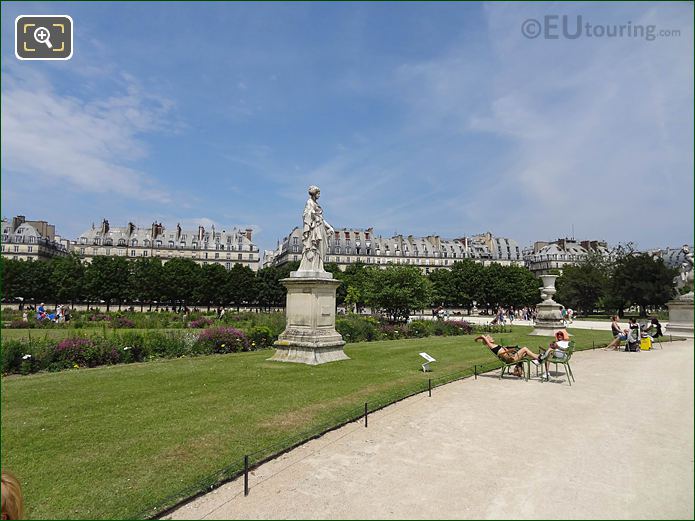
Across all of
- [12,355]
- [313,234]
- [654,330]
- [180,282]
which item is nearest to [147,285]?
[180,282]

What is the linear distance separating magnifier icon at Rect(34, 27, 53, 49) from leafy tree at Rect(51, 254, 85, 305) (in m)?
71.4

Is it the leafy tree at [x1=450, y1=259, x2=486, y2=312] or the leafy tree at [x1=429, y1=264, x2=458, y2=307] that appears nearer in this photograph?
the leafy tree at [x1=450, y1=259, x2=486, y2=312]

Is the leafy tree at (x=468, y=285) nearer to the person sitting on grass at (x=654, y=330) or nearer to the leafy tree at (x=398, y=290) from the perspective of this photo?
the leafy tree at (x=398, y=290)

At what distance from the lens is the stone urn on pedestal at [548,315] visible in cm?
2398

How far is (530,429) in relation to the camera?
25.3 ft

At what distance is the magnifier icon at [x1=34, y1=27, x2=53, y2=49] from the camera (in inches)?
153

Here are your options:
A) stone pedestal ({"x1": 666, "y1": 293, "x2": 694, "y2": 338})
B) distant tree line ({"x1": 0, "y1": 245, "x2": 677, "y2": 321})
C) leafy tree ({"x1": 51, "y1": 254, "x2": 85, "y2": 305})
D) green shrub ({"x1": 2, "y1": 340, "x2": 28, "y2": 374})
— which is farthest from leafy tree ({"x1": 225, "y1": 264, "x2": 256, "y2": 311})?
stone pedestal ({"x1": 666, "y1": 293, "x2": 694, "y2": 338})

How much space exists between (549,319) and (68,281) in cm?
6492

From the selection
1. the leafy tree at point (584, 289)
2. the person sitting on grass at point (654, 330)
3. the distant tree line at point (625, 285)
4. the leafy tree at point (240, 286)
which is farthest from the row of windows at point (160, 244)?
the person sitting on grass at point (654, 330)

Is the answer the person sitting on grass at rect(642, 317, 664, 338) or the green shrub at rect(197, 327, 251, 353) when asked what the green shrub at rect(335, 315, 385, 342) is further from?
the person sitting on grass at rect(642, 317, 664, 338)

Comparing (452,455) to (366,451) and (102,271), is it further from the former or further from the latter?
(102,271)

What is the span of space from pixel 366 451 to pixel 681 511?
3.72m

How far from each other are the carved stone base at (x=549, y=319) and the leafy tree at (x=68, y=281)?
62.7m

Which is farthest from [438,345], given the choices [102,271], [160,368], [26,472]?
[102,271]
